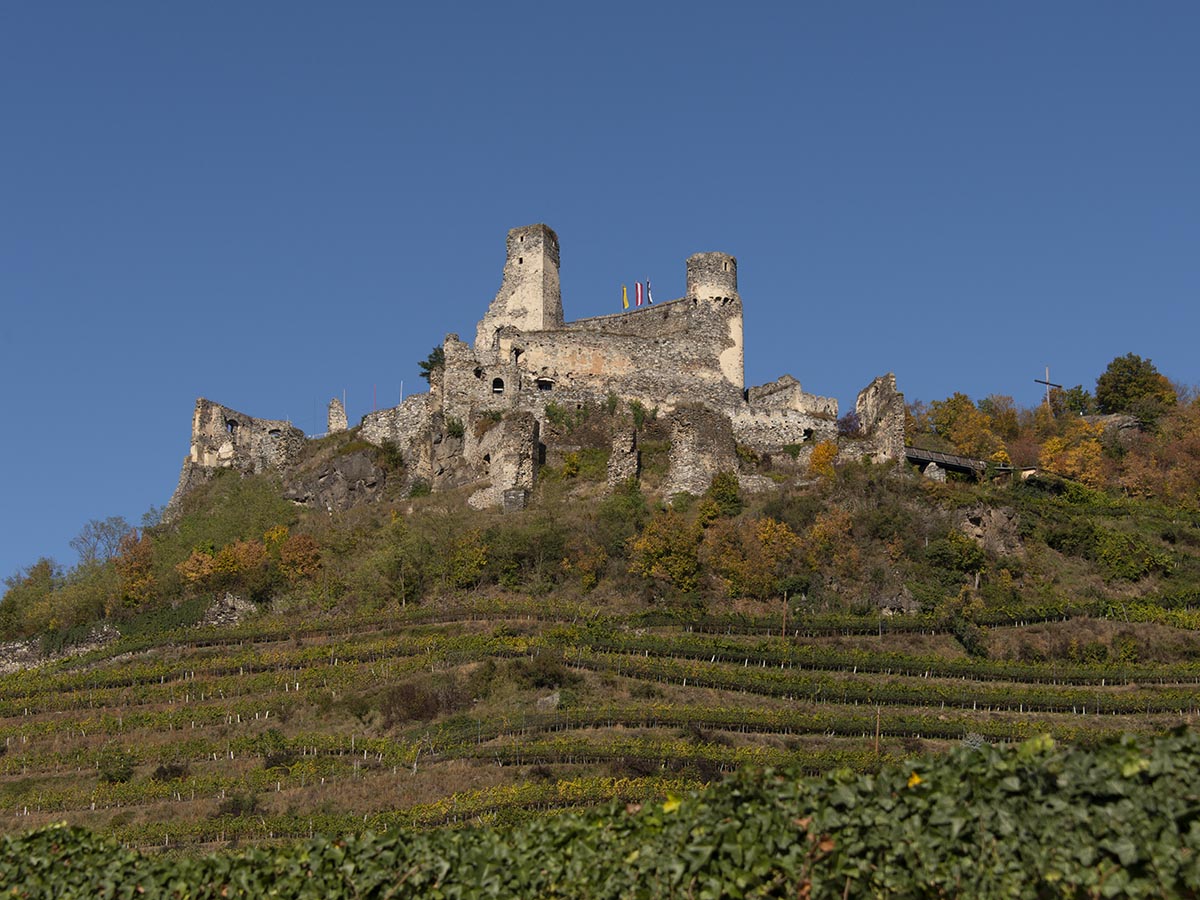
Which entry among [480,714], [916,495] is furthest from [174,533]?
[916,495]

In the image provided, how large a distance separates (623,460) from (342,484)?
12738 millimetres

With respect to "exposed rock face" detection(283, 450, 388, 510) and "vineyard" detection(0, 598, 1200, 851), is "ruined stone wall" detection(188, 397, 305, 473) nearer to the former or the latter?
"exposed rock face" detection(283, 450, 388, 510)

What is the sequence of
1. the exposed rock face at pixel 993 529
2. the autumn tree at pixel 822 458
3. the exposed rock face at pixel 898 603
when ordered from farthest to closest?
1. the autumn tree at pixel 822 458
2. the exposed rock face at pixel 993 529
3. the exposed rock face at pixel 898 603

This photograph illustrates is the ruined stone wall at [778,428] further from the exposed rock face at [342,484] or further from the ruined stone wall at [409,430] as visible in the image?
the exposed rock face at [342,484]

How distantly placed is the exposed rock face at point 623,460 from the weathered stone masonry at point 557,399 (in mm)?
54

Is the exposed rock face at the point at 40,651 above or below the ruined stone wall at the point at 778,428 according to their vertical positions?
below

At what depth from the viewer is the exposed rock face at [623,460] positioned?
54250 mm

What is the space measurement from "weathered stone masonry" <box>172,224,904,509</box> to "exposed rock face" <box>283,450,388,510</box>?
147 cm

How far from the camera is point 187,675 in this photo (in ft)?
145

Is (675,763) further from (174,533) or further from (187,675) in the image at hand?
(174,533)

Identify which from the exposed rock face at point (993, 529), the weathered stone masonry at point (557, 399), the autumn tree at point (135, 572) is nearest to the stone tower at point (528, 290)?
the weathered stone masonry at point (557, 399)

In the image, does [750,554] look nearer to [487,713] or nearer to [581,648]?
[581,648]

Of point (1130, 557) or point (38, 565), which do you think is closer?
point (1130, 557)

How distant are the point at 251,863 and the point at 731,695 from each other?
72.9 ft
